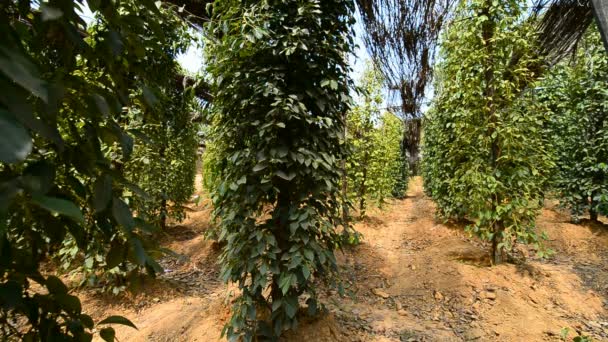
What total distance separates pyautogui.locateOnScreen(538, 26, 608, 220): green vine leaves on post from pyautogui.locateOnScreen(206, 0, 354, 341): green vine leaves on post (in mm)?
4715

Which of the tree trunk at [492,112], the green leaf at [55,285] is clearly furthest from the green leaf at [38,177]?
the tree trunk at [492,112]

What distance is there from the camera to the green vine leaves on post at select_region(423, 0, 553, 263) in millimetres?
3691

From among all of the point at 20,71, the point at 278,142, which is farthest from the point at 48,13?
the point at 278,142

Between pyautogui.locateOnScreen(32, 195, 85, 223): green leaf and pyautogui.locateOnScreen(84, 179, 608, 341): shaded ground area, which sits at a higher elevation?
pyautogui.locateOnScreen(32, 195, 85, 223): green leaf

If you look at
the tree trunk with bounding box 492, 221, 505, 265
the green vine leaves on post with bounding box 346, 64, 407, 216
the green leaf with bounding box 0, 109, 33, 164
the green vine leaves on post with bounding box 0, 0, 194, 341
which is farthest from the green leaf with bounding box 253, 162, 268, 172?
the green vine leaves on post with bounding box 346, 64, 407, 216

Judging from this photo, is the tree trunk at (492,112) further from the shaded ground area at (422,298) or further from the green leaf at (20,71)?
the green leaf at (20,71)

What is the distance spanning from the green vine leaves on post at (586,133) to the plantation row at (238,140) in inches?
1.4

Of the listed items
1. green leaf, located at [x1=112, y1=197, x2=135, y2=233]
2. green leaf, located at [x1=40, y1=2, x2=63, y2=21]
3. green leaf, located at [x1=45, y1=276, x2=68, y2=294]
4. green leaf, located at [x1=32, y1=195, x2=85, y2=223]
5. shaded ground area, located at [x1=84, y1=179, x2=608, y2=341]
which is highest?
green leaf, located at [x1=40, y1=2, x2=63, y2=21]

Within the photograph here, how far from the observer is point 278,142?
7.57ft

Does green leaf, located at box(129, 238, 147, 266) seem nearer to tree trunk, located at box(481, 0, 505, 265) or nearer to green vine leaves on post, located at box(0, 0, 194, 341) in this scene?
green vine leaves on post, located at box(0, 0, 194, 341)

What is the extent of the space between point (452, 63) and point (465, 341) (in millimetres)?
3112

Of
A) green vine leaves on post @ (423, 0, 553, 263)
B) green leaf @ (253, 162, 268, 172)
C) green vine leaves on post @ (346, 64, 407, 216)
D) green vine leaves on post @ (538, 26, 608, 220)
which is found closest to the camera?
green leaf @ (253, 162, 268, 172)

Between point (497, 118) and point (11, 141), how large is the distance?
4.35m

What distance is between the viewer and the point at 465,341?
2746 mm
